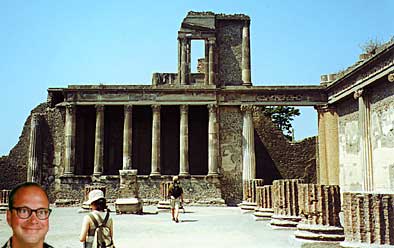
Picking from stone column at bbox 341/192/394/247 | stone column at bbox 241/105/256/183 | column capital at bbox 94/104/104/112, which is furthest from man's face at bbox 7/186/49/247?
column capital at bbox 94/104/104/112

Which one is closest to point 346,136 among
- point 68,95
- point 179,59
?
point 179,59

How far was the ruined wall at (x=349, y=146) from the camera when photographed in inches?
835

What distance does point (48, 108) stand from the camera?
25.1 meters

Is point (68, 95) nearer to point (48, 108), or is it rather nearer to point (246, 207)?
point (48, 108)

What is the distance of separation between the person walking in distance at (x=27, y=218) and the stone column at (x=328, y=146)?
2310 centimetres

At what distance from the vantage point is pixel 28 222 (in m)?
1.91

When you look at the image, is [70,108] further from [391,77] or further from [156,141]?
[391,77]

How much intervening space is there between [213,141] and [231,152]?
122 centimetres

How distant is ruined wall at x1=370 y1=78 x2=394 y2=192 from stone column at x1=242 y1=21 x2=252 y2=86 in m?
Answer: 9.09

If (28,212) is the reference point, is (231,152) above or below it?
above

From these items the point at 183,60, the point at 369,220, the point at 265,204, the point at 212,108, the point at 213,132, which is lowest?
the point at 265,204

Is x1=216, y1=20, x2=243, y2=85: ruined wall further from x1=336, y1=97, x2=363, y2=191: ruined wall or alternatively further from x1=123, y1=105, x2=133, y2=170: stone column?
x1=336, y1=97, x2=363, y2=191: ruined wall

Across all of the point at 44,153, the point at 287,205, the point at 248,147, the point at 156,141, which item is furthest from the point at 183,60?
the point at 287,205

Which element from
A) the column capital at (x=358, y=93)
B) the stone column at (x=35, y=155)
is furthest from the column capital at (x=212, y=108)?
the stone column at (x=35, y=155)
